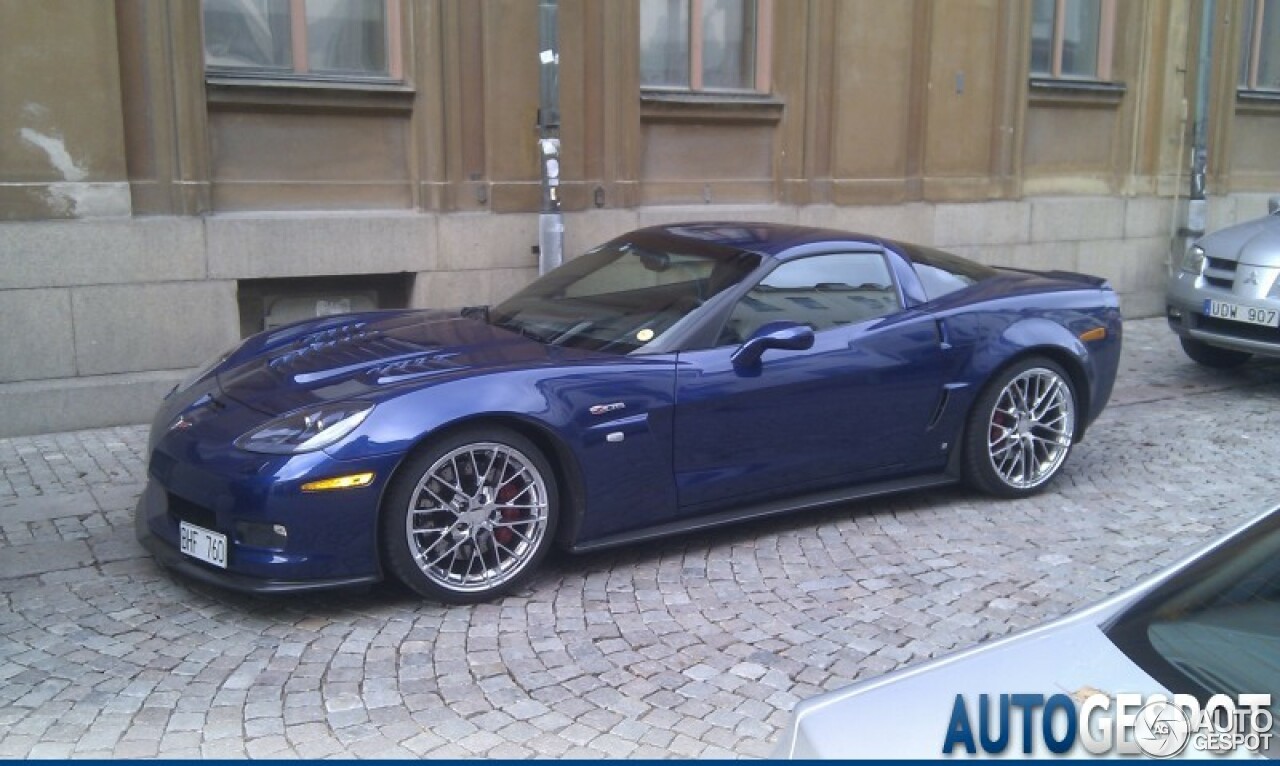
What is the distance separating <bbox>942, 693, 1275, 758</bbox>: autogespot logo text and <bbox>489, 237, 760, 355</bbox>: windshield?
3.22 metres

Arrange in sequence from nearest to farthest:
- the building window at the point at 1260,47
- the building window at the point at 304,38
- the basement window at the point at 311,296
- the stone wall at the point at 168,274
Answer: the stone wall at the point at 168,274 < the building window at the point at 304,38 < the basement window at the point at 311,296 < the building window at the point at 1260,47

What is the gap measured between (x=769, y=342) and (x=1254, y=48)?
11.7m

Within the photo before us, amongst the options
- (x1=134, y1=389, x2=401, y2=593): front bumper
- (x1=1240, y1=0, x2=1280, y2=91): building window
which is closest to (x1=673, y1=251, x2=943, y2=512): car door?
(x1=134, y1=389, x2=401, y2=593): front bumper

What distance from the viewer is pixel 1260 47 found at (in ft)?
47.5

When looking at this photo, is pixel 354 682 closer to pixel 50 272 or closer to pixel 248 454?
pixel 248 454

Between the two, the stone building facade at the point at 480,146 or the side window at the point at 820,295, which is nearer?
the side window at the point at 820,295

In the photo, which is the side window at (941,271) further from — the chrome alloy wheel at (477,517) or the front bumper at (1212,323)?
the front bumper at (1212,323)

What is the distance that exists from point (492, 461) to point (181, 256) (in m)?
4.17

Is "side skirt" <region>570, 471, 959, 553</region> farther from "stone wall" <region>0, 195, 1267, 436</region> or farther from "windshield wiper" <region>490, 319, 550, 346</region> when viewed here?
"stone wall" <region>0, 195, 1267, 436</region>

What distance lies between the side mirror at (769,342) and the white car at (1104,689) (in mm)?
2751

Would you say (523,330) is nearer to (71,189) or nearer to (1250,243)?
(71,189)

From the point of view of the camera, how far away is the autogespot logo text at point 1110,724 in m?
2.11

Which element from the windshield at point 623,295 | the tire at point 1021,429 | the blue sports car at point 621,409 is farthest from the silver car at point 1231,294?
the windshield at point 623,295

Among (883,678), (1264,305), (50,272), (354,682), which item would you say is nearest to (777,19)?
(1264,305)
